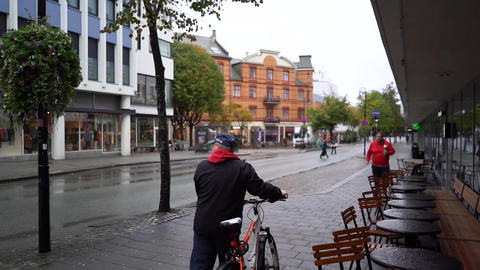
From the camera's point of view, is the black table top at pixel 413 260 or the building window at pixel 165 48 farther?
the building window at pixel 165 48

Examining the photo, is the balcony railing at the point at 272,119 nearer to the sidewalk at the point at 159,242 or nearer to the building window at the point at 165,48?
the building window at the point at 165,48

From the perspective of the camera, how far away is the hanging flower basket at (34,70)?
609cm

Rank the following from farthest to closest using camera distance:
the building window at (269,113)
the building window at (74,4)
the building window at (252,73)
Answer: the building window at (269,113), the building window at (252,73), the building window at (74,4)

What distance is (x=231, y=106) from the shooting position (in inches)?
2152

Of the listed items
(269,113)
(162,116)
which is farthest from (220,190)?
(269,113)

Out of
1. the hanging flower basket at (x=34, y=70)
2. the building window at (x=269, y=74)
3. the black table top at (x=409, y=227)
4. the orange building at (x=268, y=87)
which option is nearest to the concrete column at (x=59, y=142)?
the hanging flower basket at (x=34, y=70)

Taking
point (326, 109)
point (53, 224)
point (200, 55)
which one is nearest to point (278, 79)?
point (326, 109)

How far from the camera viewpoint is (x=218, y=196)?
3.58 metres

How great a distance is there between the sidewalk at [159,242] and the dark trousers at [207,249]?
5.70ft

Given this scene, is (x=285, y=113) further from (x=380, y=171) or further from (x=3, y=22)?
(x=380, y=171)

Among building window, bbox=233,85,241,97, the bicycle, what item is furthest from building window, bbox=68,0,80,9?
building window, bbox=233,85,241,97

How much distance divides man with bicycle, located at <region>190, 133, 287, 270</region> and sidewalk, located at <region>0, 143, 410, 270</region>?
1807 millimetres

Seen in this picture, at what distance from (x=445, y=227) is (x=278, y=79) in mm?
64569

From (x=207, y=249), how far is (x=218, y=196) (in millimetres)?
494
